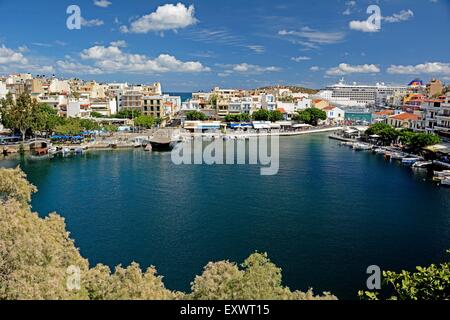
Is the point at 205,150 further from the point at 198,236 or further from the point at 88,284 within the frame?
the point at 88,284

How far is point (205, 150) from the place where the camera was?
2225 cm

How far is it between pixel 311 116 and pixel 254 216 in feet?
89.6

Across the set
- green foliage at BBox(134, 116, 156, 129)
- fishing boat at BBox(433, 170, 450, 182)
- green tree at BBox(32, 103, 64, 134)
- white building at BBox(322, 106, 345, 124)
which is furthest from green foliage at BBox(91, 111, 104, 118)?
fishing boat at BBox(433, 170, 450, 182)

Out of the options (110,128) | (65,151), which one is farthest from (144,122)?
(65,151)

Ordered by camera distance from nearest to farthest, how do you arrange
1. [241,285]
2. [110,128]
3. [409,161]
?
[241,285] < [409,161] < [110,128]

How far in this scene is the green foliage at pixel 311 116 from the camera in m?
35.2

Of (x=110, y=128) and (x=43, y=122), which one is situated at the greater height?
(x=43, y=122)

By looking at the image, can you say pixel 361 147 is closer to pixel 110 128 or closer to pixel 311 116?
pixel 311 116

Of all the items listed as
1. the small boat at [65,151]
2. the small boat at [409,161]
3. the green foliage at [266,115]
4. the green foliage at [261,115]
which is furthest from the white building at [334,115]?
the small boat at [65,151]

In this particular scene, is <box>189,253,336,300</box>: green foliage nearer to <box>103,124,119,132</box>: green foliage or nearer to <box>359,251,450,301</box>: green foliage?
<box>359,251,450,301</box>: green foliage

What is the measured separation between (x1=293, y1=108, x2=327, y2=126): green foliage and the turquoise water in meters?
17.7

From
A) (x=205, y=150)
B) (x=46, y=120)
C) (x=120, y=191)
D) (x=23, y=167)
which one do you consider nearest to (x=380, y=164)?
(x=205, y=150)

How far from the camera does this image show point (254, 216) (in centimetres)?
1043

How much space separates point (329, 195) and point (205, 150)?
10.8 metres
